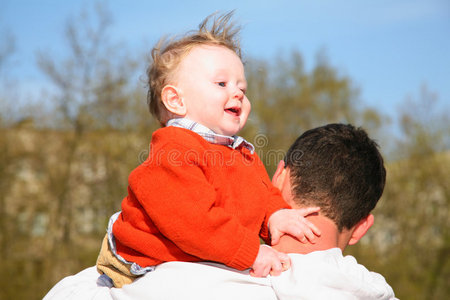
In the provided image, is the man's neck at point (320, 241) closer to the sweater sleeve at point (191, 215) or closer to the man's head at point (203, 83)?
the sweater sleeve at point (191, 215)

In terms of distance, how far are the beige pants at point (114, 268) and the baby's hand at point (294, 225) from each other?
2.57 ft

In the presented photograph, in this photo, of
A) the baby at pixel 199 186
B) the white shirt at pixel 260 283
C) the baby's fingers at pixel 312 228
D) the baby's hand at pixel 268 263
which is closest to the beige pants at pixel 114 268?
the baby at pixel 199 186

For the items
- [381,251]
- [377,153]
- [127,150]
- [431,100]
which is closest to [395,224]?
[381,251]

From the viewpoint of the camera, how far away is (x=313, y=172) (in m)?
2.70

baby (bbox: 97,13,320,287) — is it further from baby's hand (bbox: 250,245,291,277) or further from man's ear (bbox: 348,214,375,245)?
man's ear (bbox: 348,214,375,245)

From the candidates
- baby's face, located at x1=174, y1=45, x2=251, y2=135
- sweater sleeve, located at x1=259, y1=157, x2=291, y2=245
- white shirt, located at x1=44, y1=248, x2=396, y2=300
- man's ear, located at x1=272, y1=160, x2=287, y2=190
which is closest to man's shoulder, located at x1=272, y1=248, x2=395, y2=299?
white shirt, located at x1=44, y1=248, x2=396, y2=300

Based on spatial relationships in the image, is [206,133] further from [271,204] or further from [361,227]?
[361,227]

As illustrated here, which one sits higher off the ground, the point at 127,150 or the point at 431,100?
the point at 431,100

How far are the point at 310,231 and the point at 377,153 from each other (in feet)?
2.38

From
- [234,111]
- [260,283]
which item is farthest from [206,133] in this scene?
[260,283]

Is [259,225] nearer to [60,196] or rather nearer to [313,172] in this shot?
[313,172]

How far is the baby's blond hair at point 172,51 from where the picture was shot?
2852 millimetres

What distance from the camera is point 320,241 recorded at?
256 cm

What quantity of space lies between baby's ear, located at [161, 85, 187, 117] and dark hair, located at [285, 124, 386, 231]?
0.74 metres
